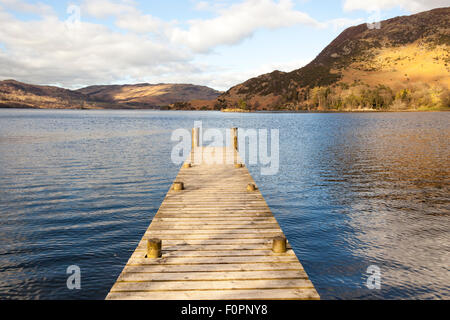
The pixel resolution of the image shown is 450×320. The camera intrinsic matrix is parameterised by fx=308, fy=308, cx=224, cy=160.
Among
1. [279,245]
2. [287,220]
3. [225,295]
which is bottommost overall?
[287,220]

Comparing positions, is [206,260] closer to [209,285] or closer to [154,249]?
[209,285]

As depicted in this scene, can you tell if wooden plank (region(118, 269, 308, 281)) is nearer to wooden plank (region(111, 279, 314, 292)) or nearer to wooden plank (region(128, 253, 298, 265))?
wooden plank (region(111, 279, 314, 292))

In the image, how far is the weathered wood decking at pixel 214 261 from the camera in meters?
5.55

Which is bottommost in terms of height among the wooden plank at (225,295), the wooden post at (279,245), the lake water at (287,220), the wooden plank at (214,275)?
the lake water at (287,220)

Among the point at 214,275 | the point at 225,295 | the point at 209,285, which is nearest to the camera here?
the point at 225,295

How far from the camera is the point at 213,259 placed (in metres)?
6.80

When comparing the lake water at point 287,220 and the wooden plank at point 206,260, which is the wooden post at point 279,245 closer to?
the wooden plank at point 206,260

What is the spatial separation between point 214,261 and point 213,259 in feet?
0.36

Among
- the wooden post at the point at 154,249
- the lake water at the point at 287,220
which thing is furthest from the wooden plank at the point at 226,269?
the lake water at the point at 287,220

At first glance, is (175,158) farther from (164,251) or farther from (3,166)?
(164,251)

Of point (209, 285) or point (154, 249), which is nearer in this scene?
point (209, 285)

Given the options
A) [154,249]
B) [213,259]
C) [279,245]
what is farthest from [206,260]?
[279,245]

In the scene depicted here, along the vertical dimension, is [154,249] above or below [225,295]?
above

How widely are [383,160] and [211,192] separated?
75.7 ft
